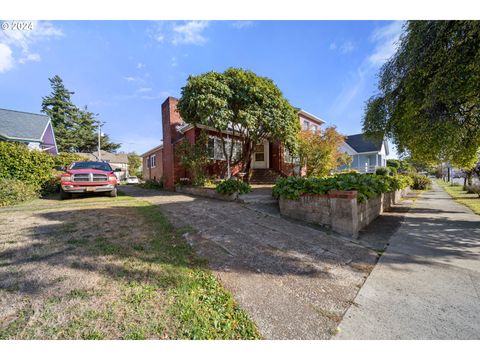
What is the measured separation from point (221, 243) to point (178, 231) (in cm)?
114

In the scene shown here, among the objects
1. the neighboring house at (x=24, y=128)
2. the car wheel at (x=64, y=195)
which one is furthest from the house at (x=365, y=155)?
the neighboring house at (x=24, y=128)

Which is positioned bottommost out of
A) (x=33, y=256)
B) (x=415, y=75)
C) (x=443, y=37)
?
(x=33, y=256)

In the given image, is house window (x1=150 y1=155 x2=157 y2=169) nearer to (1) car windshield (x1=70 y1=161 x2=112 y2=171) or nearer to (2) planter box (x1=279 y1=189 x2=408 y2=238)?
(1) car windshield (x1=70 y1=161 x2=112 y2=171)

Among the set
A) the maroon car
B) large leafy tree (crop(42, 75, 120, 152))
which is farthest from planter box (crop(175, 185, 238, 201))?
large leafy tree (crop(42, 75, 120, 152))

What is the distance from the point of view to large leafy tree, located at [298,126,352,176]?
12.7 m

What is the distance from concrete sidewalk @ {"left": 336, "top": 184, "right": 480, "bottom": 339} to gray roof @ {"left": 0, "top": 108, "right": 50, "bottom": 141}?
18.4 metres

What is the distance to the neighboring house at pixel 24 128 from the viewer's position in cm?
1223

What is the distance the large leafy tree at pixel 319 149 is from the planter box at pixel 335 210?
728cm

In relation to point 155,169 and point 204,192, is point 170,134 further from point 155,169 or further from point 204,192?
point 155,169

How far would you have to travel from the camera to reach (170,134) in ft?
42.4
